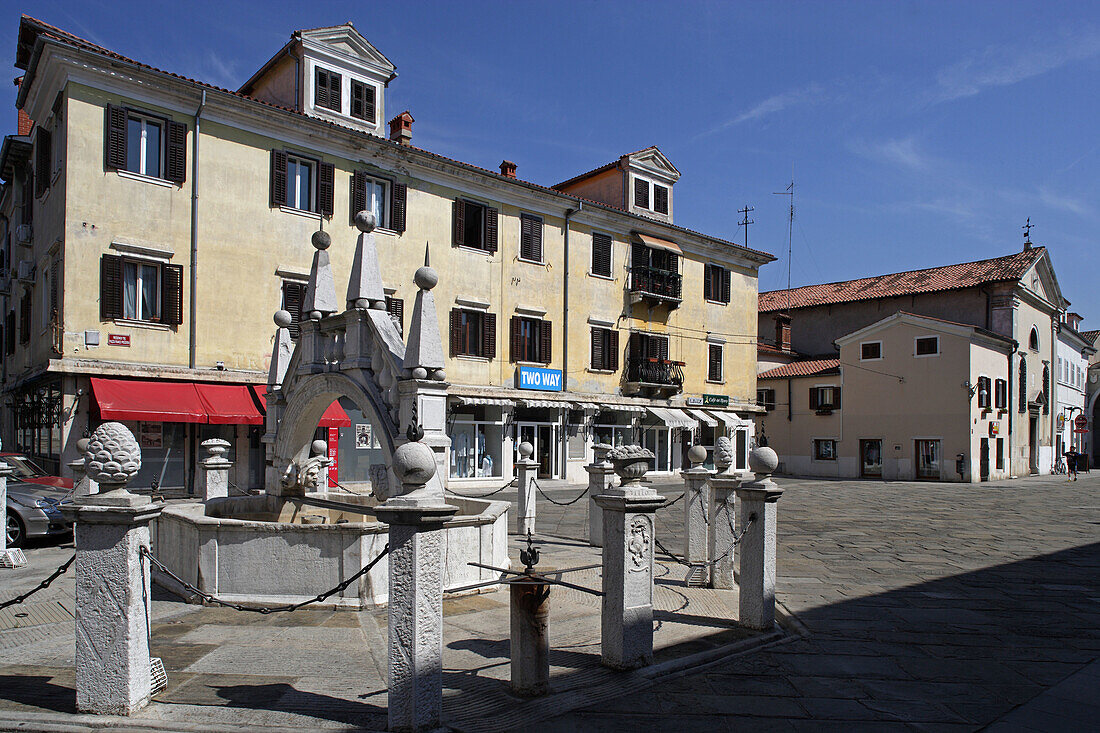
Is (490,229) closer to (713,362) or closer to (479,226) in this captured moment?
(479,226)

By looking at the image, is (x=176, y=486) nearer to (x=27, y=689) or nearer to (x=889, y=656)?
(x=27, y=689)

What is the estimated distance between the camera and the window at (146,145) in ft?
59.6

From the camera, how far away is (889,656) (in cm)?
708

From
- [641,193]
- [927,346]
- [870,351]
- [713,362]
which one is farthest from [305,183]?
[927,346]

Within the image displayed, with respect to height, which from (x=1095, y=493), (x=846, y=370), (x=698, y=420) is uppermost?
(x=846, y=370)

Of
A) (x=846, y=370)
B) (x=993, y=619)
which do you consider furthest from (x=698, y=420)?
(x=993, y=619)

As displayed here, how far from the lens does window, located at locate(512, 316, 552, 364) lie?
2653 centimetres

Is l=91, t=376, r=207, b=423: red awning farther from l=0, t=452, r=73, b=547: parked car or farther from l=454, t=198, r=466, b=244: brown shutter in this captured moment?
l=454, t=198, r=466, b=244: brown shutter

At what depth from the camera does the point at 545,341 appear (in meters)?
27.4

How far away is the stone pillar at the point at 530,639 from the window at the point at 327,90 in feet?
67.5

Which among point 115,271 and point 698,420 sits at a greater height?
point 115,271

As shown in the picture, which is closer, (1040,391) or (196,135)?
(196,135)

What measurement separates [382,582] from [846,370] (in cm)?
3445

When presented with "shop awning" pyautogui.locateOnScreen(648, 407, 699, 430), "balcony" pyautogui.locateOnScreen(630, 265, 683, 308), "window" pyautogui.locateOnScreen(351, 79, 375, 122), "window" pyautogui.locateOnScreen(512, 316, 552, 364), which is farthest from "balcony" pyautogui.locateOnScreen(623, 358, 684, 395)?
"window" pyautogui.locateOnScreen(351, 79, 375, 122)
